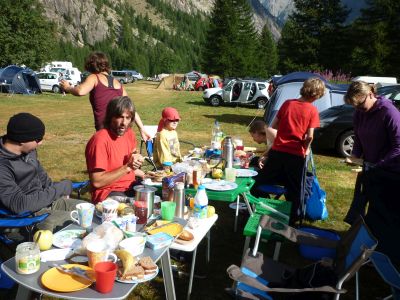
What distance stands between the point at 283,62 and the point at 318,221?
105 ft

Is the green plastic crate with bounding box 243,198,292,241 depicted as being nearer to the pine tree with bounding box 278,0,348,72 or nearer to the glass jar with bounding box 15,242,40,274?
the glass jar with bounding box 15,242,40,274

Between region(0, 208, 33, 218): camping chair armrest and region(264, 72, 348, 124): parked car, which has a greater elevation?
region(264, 72, 348, 124): parked car

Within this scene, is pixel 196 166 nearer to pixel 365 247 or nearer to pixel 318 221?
pixel 365 247

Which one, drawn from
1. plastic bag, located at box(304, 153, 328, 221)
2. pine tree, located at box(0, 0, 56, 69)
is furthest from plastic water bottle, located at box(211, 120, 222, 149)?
pine tree, located at box(0, 0, 56, 69)

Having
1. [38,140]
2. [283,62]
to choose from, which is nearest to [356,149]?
[38,140]

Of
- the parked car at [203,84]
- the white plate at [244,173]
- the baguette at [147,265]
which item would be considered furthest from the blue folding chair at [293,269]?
the parked car at [203,84]

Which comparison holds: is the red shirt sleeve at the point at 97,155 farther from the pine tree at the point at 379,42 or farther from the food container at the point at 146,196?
the pine tree at the point at 379,42

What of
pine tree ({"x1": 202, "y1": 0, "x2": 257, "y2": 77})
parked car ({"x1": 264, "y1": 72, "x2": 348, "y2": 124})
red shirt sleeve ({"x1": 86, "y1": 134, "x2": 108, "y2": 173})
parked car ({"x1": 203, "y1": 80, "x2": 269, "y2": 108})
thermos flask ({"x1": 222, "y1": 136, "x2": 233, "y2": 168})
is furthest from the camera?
pine tree ({"x1": 202, "y1": 0, "x2": 257, "y2": 77})

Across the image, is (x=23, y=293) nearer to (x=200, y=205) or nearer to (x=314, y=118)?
(x=200, y=205)

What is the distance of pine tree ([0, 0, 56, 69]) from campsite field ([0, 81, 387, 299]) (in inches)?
385

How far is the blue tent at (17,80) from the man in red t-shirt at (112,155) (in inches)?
902

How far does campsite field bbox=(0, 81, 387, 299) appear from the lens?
3623 millimetres

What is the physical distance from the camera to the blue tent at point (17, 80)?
23.2 m

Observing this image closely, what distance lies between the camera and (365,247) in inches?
90.6
